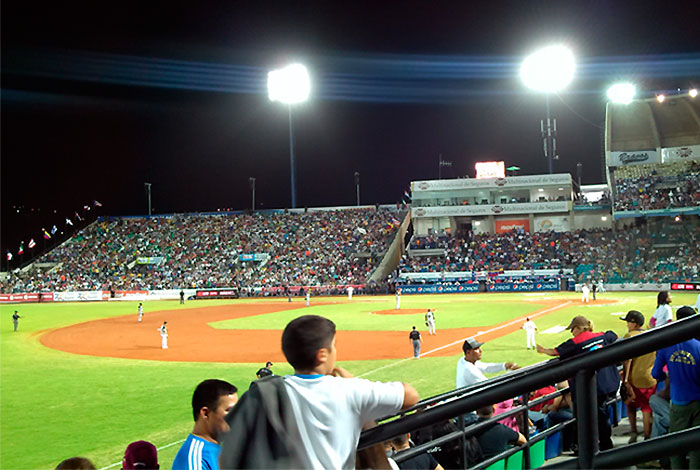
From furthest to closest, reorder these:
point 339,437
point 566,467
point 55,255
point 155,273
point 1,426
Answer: point 55,255, point 155,273, point 1,426, point 339,437, point 566,467

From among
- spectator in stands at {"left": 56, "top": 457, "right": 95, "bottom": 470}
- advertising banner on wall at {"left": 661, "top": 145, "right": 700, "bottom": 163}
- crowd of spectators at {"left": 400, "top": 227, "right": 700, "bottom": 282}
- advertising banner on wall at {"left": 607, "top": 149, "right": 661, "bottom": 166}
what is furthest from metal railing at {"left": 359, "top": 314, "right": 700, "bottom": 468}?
advertising banner on wall at {"left": 661, "top": 145, "right": 700, "bottom": 163}

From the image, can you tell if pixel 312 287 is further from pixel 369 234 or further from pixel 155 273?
pixel 155 273

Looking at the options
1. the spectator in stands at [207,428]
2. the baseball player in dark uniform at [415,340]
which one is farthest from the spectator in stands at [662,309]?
the baseball player in dark uniform at [415,340]

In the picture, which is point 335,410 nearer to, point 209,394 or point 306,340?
point 306,340

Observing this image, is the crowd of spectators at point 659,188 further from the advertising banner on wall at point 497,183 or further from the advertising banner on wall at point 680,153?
the advertising banner on wall at point 497,183

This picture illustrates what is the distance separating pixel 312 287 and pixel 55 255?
4010 cm

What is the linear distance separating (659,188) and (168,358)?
58.2 metres

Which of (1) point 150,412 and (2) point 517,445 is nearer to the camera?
(2) point 517,445

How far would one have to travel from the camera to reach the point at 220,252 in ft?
237

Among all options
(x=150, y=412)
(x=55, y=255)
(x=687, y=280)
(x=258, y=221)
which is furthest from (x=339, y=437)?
(x=55, y=255)

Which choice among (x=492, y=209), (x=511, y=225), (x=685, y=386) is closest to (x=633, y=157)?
(x=511, y=225)

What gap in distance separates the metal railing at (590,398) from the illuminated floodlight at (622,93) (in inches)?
2522

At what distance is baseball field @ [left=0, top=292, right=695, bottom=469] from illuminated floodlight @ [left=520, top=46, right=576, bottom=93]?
21207 millimetres

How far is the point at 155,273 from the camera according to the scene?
69750 mm
